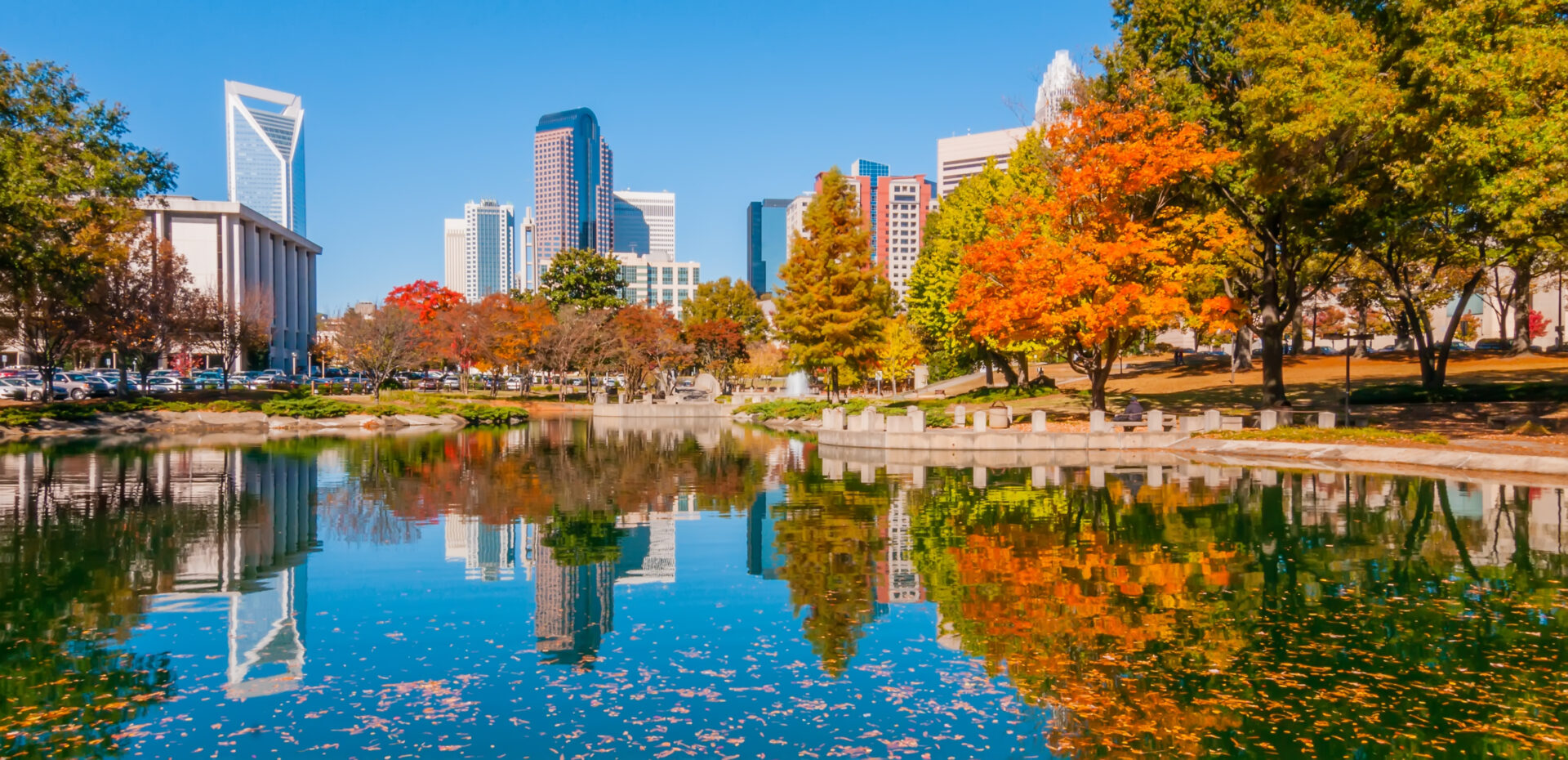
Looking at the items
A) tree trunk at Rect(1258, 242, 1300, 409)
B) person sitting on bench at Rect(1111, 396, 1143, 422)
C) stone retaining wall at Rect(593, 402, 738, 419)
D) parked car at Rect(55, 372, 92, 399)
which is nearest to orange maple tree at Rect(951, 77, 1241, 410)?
person sitting on bench at Rect(1111, 396, 1143, 422)

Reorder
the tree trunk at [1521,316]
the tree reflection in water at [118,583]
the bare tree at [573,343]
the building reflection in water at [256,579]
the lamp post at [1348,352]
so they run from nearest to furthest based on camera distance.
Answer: the tree reflection in water at [118,583]
the building reflection in water at [256,579]
the lamp post at [1348,352]
the tree trunk at [1521,316]
the bare tree at [573,343]

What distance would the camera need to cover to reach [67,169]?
129ft

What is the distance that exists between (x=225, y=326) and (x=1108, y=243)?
58.1 meters

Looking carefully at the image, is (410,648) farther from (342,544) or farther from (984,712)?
(342,544)

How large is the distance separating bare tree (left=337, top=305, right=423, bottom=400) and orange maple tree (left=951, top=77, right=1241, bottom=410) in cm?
4180

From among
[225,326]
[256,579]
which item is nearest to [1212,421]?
[256,579]

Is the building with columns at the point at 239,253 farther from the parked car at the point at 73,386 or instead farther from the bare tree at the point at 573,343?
the bare tree at the point at 573,343

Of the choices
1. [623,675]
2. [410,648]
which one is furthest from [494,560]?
[623,675]

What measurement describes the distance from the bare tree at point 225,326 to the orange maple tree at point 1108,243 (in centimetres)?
4891

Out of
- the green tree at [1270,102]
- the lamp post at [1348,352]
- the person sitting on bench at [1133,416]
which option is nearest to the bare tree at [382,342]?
the person sitting on bench at [1133,416]

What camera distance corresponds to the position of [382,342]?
65.9 m

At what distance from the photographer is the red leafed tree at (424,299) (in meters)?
89.4

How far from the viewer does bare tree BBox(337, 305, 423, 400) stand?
6600 centimetres

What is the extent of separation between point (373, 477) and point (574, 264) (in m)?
61.4
